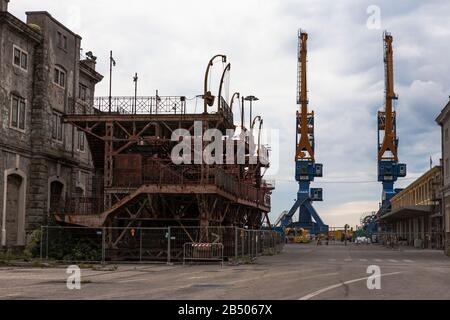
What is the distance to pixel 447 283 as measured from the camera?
20797mm

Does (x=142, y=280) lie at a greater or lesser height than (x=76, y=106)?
lesser

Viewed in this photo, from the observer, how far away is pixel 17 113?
1344 inches

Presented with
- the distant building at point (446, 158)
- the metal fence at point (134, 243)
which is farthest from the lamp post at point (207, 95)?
the distant building at point (446, 158)

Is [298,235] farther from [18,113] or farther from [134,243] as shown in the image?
[18,113]

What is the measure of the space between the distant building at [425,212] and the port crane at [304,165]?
586 inches

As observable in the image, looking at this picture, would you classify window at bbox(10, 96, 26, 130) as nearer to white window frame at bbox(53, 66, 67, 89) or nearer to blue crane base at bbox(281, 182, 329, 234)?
white window frame at bbox(53, 66, 67, 89)

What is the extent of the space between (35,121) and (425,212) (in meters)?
49.5

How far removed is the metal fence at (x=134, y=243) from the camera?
32375mm

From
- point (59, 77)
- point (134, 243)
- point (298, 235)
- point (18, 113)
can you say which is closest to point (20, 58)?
point (18, 113)

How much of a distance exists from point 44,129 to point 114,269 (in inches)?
457

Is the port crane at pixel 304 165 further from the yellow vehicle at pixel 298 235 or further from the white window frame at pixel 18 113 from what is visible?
the white window frame at pixel 18 113

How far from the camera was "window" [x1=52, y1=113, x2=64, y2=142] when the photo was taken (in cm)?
3756
